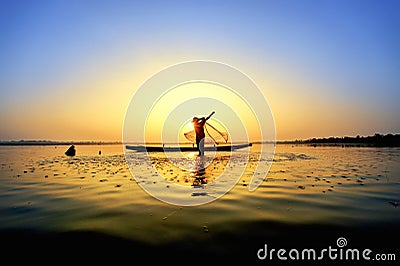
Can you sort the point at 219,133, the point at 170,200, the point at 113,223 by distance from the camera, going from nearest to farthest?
the point at 113,223 < the point at 170,200 < the point at 219,133

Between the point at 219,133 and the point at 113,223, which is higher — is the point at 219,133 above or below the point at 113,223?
above

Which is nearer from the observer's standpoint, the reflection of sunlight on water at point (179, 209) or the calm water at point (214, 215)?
the calm water at point (214, 215)

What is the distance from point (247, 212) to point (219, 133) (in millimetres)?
35308

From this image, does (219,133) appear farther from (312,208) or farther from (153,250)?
(153,250)

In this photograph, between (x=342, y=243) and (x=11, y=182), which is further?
(x=11, y=182)

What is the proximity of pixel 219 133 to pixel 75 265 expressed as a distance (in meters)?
39.3

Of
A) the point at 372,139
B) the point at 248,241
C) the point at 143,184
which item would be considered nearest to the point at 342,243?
the point at 248,241

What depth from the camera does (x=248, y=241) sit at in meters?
5.91

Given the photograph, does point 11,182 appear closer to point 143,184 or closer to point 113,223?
point 143,184

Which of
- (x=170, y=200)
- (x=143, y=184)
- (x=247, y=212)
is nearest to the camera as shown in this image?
(x=247, y=212)

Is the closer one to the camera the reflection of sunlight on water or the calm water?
the calm water

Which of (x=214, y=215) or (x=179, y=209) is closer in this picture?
(x=214, y=215)

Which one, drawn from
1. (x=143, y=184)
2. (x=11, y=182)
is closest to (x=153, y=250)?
(x=143, y=184)

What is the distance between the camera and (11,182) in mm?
14773
